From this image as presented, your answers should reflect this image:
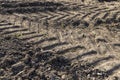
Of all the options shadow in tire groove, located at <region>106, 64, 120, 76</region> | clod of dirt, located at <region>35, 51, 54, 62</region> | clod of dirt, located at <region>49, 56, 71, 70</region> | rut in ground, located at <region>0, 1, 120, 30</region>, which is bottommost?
shadow in tire groove, located at <region>106, 64, 120, 76</region>

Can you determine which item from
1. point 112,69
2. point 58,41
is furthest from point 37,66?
point 112,69

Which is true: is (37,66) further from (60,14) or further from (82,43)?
(60,14)

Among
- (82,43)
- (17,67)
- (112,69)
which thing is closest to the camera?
(17,67)

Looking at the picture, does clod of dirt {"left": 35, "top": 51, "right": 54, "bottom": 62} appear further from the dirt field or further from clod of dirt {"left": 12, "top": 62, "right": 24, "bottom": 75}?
clod of dirt {"left": 12, "top": 62, "right": 24, "bottom": 75}

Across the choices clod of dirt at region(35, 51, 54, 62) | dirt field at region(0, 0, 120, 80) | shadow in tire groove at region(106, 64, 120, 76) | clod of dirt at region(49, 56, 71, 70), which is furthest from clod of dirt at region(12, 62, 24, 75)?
shadow in tire groove at region(106, 64, 120, 76)

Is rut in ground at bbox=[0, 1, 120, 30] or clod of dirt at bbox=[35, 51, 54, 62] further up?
rut in ground at bbox=[0, 1, 120, 30]

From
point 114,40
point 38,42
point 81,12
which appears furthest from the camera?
point 81,12

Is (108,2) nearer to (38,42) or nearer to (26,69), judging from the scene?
(38,42)

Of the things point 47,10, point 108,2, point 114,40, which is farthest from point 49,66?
point 108,2

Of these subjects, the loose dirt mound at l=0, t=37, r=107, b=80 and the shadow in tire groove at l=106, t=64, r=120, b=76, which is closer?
the loose dirt mound at l=0, t=37, r=107, b=80
